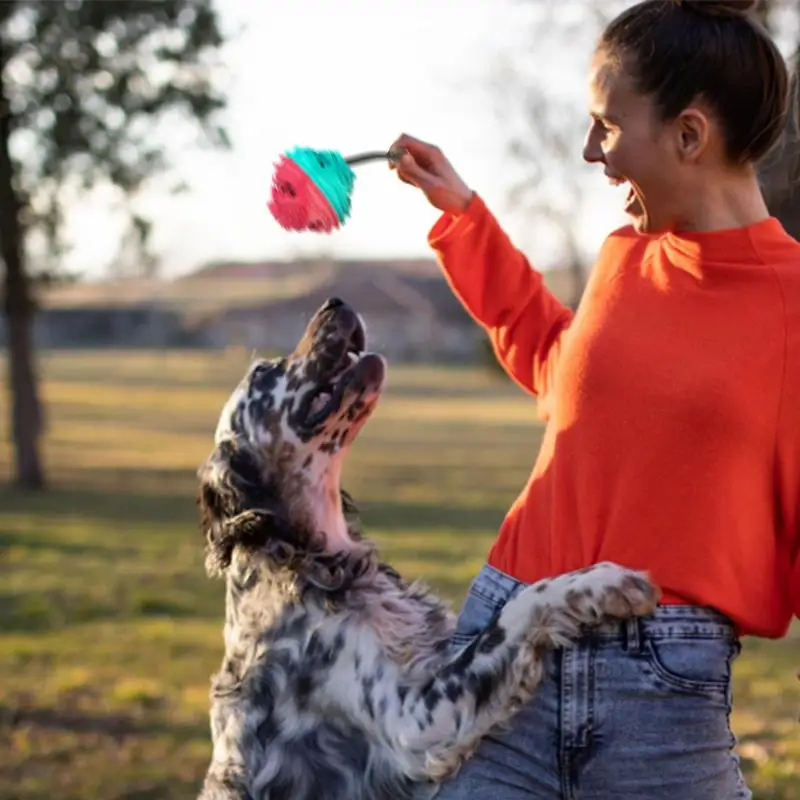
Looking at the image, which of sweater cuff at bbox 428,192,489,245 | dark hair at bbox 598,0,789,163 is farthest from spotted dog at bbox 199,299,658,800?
dark hair at bbox 598,0,789,163

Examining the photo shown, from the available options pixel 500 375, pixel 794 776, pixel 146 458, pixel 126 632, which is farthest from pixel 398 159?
pixel 500 375

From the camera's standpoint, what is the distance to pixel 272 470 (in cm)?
392

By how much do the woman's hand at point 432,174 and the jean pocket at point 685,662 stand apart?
46.8 inches

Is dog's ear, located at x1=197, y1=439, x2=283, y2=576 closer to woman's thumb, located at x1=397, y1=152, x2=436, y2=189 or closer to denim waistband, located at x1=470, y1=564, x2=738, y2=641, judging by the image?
woman's thumb, located at x1=397, y1=152, x2=436, y2=189

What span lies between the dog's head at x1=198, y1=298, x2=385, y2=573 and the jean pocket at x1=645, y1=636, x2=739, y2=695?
119 centimetres

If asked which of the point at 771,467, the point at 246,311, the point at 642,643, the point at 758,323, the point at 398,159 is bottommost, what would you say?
the point at 246,311

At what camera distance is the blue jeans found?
2.79 meters

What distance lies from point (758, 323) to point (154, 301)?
8686cm

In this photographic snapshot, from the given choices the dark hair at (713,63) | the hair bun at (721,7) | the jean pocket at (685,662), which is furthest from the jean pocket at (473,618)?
the hair bun at (721,7)

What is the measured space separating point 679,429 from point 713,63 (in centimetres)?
71

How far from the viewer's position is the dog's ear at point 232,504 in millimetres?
3713

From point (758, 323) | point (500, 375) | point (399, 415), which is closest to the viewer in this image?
point (758, 323)

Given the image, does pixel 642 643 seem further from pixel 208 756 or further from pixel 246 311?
pixel 246 311

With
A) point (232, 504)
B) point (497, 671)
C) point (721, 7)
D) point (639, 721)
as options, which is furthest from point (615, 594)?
point (232, 504)
